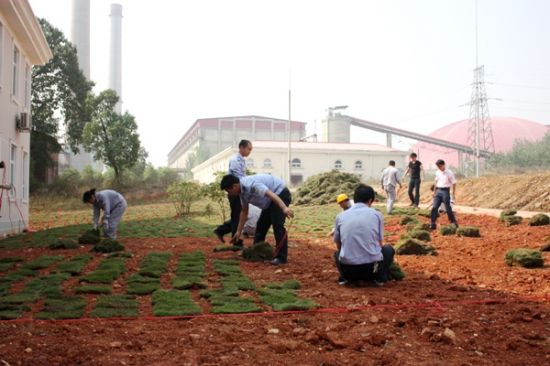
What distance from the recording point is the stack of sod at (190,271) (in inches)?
245

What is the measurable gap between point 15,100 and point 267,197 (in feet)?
37.5

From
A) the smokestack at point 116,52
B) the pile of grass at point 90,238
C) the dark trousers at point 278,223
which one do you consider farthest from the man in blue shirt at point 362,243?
the smokestack at point 116,52

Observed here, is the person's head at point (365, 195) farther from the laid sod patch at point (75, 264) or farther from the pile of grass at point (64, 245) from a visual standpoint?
the pile of grass at point (64, 245)

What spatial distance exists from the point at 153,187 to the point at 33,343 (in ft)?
117

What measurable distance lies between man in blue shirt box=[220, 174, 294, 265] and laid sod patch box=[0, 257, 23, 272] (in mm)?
3309

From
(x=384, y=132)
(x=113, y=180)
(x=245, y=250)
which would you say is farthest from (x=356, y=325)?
(x=384, y=132)

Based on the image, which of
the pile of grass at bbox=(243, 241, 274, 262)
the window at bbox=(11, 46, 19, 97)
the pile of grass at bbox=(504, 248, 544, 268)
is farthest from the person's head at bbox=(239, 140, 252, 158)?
the window at bbox=(11, 46, 19, 97)

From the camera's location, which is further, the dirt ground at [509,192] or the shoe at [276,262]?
the dirt ground at [509,192]

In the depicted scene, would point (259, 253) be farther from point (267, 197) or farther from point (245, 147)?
point (245, 147)

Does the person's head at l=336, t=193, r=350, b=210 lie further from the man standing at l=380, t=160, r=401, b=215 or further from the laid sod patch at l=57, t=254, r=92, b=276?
the man standing at l=380, t=160, r=401, b=215

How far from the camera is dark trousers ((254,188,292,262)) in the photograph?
25.4ft

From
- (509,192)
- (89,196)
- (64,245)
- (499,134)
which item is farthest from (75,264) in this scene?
(499,134)

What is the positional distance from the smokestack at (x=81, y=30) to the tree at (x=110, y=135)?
2240 cm

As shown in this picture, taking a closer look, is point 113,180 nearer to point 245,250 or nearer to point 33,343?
point 245,250
